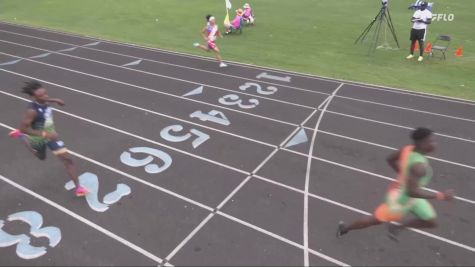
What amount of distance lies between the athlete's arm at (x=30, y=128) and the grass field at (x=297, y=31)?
921cm

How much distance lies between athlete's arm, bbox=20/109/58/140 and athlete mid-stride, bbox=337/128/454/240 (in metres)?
5.03

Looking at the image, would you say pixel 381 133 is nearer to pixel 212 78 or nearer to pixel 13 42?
pixel 212 78

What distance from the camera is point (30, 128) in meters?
6.52

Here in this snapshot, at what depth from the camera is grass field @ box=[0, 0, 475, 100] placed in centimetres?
1341

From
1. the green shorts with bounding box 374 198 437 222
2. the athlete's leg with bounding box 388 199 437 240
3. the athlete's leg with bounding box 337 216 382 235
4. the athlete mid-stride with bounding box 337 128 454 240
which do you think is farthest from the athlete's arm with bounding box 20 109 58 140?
the athlete's leg with bounding box 388 199 437 240

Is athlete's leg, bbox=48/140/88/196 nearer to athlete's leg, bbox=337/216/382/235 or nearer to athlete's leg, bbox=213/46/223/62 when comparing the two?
athlete's leg, bbox=337/216/382/235

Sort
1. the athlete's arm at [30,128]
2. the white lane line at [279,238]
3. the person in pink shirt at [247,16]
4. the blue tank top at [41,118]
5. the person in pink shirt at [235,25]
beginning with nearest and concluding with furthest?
the white lane line at [279,238], the athlete's arm at [30,128], the blue tank top at [41,118], the person in pink shirt at [235,25], the person in pink shirt at [247,16]

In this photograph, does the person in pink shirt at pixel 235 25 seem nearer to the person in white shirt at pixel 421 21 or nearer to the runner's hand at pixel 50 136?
the person in white shirt at pixel 421 21

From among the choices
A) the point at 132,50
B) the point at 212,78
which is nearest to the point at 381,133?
the point at 212,78

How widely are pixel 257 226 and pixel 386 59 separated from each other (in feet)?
34.8

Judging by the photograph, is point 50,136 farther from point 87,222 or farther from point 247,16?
point 247,16

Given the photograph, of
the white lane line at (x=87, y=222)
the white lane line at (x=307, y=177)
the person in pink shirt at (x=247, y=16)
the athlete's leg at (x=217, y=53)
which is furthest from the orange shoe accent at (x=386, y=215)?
the person in pink shirt at (x=247, y=16)

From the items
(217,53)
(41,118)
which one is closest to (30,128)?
(41,118)

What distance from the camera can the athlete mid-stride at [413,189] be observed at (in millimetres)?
4836
